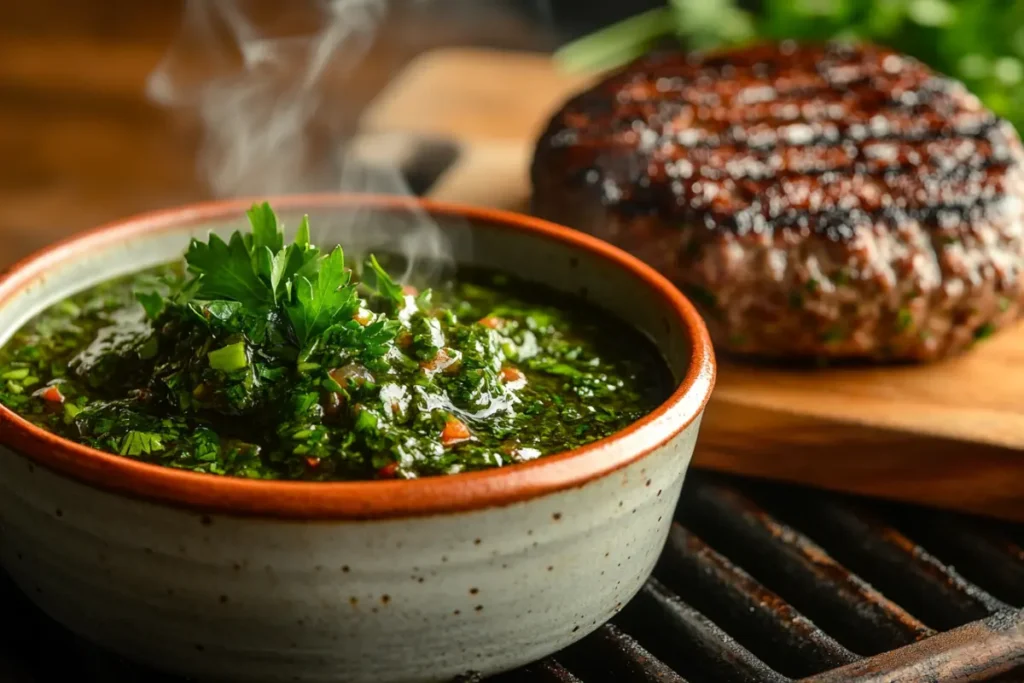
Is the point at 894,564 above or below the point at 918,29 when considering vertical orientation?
below

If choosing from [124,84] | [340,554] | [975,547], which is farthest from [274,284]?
[124,84]

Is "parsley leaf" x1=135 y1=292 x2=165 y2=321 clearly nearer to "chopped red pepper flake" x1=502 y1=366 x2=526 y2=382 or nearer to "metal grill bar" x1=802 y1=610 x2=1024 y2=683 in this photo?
"chopped red pepper flake" x1=502 y1=366 x2=526 y2=382

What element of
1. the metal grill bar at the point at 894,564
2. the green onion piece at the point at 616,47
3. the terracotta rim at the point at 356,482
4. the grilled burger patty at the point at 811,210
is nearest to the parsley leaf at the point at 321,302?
the terracotta rim at the point at 356,482

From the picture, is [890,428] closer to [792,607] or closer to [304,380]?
[792,607]

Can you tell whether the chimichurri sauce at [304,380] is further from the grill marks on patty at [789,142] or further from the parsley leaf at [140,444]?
the grill marks on patty at [789,142]

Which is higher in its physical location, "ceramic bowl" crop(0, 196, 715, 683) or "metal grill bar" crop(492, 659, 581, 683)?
"ceramic bowl" crop(0, 196, 715, 683)

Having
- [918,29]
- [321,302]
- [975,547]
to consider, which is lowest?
[975,547]

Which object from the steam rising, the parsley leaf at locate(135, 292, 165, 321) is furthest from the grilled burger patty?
the parsley leaf at locate(135, 292, 165, 321)
